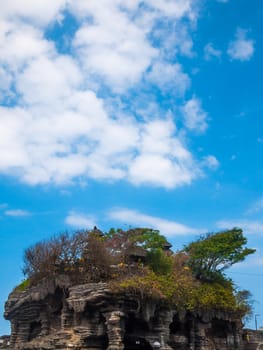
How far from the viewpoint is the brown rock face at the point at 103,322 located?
25.6 m

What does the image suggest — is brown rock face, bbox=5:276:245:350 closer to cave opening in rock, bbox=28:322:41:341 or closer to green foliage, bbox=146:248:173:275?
cave opening in rock, bbox=28:322:41:341

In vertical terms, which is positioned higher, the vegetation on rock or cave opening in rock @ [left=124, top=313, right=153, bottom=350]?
the vegetation on rock

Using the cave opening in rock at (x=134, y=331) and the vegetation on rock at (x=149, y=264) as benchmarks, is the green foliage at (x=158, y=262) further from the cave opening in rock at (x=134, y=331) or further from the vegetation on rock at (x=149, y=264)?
the cave opening in rock at (x=134, y=331)

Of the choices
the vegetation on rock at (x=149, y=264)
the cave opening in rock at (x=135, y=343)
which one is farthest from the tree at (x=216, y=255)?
the cave opening in rock at (x=135, y=343)

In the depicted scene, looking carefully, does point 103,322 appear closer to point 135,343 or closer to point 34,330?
point 135,343

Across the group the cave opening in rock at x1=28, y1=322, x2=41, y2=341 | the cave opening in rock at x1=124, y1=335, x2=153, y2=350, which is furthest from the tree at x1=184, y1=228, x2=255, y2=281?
the cave opening in rock at x1=28, y1=322, x2=41, y2=341

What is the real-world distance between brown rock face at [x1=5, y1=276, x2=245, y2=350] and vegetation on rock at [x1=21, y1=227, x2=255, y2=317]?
0.83 metres

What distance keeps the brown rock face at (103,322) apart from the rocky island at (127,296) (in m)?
0.06

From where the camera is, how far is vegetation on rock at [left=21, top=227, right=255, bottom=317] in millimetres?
27453

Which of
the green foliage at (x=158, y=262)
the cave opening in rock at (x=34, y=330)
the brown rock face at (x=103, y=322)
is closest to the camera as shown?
the brown rock face at (x=103, y=322)

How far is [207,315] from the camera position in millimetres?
30266

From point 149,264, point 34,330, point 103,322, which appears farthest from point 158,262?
point 34,330

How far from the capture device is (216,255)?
33.3m

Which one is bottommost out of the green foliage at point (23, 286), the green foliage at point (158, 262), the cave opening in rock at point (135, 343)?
the cave opening in rock at point (135, 343)
